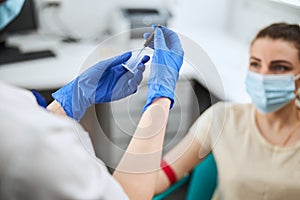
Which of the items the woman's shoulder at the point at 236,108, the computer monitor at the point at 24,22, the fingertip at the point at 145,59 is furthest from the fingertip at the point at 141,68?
the computer monitor at the point at 24,22

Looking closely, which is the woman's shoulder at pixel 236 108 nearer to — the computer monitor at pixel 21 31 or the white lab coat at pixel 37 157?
the white lab coat at pixel 37 157

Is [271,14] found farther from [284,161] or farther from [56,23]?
[56,23]

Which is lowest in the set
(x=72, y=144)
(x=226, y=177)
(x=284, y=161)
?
(x=226, y=177)

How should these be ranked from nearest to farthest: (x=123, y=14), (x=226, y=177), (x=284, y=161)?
(x=284, y=161) < (x=226, y=177) < (x=123, y=14)

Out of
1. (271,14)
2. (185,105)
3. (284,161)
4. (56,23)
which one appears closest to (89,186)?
(185,105)

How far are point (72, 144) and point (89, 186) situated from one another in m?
0.06

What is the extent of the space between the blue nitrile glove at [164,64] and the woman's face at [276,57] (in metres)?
0.27

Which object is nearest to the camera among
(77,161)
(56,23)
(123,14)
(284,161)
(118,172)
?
(77,161)

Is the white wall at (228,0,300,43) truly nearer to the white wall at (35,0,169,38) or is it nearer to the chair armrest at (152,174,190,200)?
the chair armrest at (152,174,190,200)

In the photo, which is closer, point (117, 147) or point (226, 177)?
point (117, 147)

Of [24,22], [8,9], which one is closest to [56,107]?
[8,9]

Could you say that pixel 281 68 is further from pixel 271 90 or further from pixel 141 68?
pixel 141 68

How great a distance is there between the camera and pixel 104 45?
0.83 m

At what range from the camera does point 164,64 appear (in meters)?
0.72
